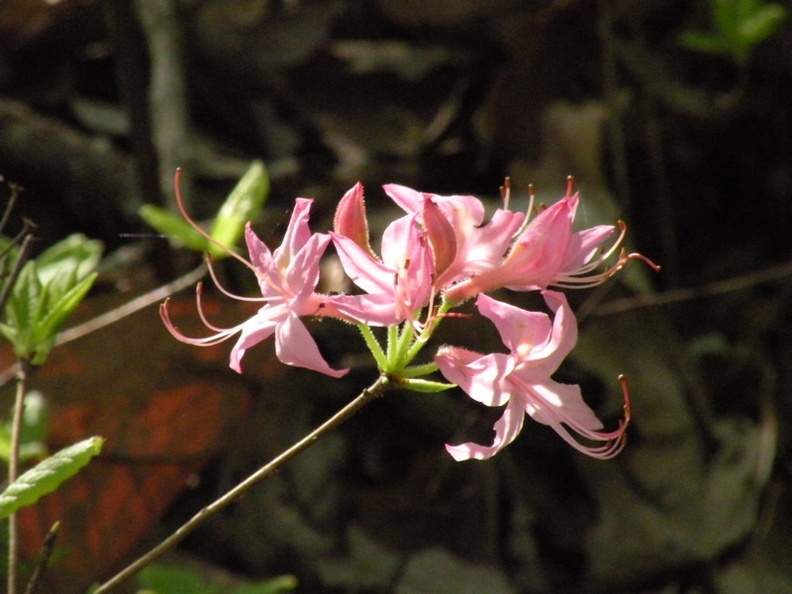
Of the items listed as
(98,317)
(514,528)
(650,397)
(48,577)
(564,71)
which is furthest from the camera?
(564,71)

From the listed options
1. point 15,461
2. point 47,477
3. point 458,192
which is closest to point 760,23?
point 458,192

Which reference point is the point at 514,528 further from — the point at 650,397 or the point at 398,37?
the point at 398,37

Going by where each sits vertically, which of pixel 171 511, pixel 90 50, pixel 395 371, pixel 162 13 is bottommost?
pixel 171 511

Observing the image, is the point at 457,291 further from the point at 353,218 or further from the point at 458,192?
the point at 458,192

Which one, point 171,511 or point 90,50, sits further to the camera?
point 90,50

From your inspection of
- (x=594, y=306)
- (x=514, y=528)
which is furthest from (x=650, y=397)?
(x=514, y=528)

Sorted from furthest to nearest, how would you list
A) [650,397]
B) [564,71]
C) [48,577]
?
[564,71], [650,397], [48,577]

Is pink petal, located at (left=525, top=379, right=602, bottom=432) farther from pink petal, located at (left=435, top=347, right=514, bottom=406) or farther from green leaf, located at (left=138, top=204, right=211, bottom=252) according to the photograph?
green leaf, located at (left=138, top=204, right=211, bottom=252)
